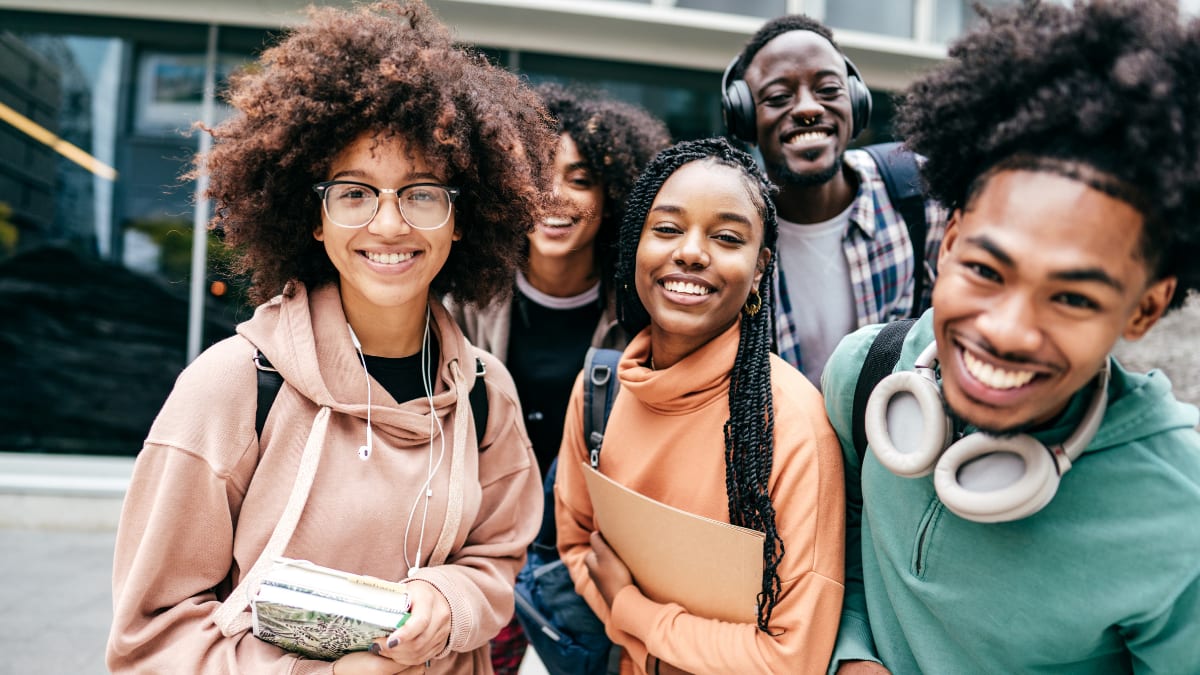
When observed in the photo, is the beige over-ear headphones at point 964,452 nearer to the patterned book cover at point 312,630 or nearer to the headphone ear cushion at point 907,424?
the headphone ear cushion at point 907,424

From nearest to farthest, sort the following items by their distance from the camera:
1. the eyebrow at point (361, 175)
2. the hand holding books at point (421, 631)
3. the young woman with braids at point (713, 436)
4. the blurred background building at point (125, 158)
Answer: the hand holding books at point (421, 631)
the young woman with braids at point (713, 436)
the eyebrow at point (361, 175)
the blurred background building at point (125, 158)

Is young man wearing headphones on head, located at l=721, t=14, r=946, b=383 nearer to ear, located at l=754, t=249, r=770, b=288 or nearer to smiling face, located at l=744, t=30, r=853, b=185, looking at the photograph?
smiling face, located at l=744, t=30, r=853, b=185

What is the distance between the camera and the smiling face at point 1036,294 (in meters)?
1.24

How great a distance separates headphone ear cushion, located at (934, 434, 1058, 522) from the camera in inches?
51.9

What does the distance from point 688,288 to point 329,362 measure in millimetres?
941

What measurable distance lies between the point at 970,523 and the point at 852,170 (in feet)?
5.46

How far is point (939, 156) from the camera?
1.53m

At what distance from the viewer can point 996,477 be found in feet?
4.51

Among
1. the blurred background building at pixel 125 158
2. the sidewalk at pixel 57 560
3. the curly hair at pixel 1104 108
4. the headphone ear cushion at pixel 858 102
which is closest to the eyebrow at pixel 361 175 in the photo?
the curly hair at pixel 1104 108

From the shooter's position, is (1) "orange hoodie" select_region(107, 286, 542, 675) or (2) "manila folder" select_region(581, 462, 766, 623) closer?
(1) "orange hoodie" select_region(107, 286, 542, 675)

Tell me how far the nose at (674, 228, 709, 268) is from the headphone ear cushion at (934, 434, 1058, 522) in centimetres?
81

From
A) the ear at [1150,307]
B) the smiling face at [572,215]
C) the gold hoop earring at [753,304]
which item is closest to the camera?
the ear at [1150,307]

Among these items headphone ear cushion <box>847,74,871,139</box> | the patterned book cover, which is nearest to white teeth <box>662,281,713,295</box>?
the patterned book cover

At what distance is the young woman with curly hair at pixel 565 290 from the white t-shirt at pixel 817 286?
660mm
